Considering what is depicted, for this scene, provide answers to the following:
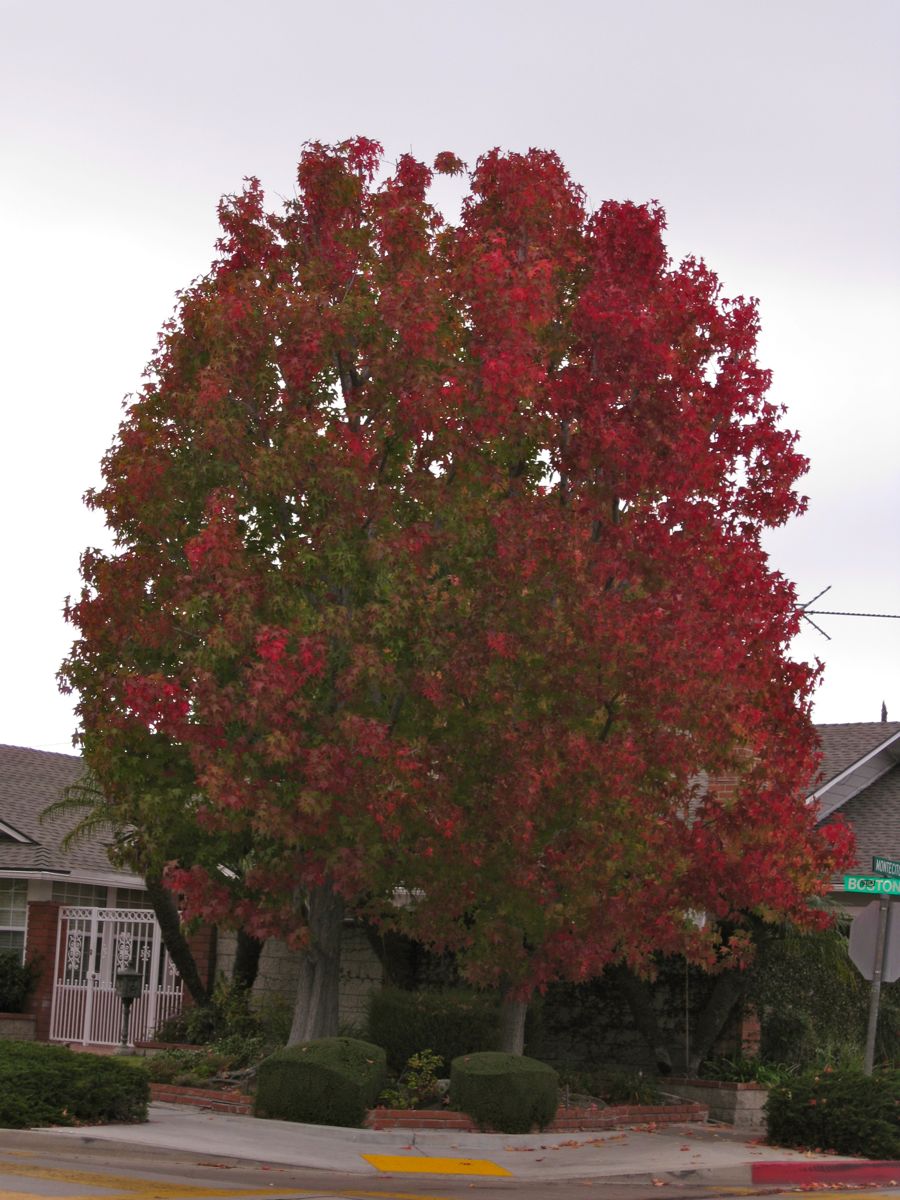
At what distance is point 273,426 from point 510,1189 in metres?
9.07

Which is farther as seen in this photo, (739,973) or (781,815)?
(739,973)

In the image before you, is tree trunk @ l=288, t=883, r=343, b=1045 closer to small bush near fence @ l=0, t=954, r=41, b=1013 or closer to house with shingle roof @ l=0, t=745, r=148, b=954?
house with shingle roof @ l=0, t=745, r=148, b=954

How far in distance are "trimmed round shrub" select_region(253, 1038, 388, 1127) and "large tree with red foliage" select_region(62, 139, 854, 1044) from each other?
1.75 m

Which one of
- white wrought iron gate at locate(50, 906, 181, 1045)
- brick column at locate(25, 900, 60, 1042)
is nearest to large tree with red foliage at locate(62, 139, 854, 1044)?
white wrought iron gate at locate(50, 906, 181, 1045)

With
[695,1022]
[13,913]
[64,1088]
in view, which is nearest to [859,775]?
[695,1022]

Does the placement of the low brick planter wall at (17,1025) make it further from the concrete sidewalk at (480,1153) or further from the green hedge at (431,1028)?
the concrete sidewalk at (480,1153)

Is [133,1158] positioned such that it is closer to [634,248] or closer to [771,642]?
[771,642]

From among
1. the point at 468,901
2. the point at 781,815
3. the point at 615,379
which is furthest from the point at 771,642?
the point at 468,901

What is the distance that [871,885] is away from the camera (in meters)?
18.4

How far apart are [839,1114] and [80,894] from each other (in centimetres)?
1765

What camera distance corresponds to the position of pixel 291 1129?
16.9 m

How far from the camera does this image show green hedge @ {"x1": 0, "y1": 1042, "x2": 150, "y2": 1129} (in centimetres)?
1605

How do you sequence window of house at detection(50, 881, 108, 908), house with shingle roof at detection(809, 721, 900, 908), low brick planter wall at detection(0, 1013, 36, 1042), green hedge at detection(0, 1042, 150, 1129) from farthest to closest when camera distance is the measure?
1. window of house at detection(50, 881, 108, 908)
2. low brick planter wall at detection(0, 1013, 36, 1042)
3. house with shingle roof at detection(809, 721, 900, 908)
4. green hedge at detection(0, 1042, 150, 1129)

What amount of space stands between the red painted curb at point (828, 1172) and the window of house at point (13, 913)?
58.4ft
